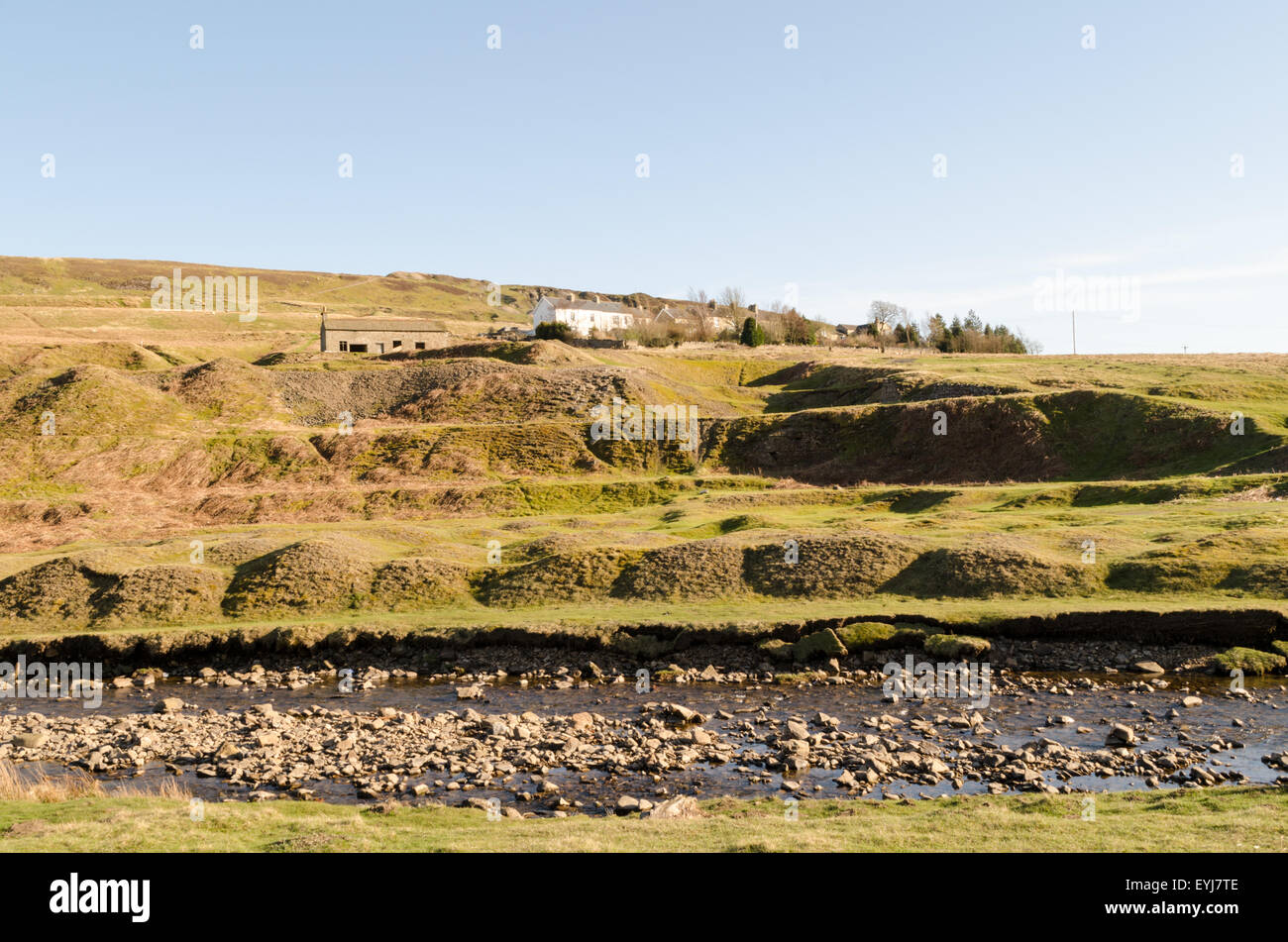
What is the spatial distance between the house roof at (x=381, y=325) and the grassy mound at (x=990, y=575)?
3303 inches

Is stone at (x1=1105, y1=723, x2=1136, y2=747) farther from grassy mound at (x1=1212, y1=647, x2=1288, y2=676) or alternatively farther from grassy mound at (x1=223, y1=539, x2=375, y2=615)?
grassy mound at (x1=223, y1=539, x2=375, y2=615)

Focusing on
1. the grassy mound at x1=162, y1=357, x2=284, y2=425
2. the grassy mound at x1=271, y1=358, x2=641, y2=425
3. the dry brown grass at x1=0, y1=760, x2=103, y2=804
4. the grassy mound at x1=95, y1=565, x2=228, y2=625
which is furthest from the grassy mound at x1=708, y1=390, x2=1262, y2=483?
the dry brown grass at x1=0, y1=760, x2=103, y2=804

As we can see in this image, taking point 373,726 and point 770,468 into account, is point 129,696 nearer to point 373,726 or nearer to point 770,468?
point 373,726

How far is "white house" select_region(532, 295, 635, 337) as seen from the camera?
491 ft

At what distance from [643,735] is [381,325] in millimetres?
93927

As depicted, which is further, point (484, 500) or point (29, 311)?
point (29, 311)

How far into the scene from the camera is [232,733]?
2781cm

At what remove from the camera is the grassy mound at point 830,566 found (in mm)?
40406

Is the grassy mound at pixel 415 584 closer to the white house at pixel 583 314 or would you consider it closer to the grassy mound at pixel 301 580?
the grassy mound at pixel 301 580

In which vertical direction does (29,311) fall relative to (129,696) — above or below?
above

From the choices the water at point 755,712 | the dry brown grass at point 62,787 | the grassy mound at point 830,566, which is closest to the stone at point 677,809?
the water at point 755,712

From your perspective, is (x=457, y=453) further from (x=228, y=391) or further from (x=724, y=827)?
(x=724, y=827)
